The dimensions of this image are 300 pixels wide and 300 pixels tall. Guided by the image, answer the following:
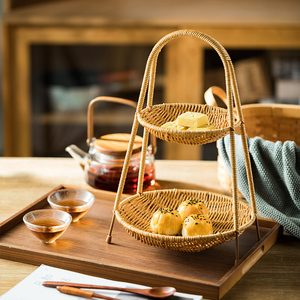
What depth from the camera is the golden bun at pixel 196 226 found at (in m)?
0.98

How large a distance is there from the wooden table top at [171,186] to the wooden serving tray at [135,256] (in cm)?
2

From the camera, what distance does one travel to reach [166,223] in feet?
3.28

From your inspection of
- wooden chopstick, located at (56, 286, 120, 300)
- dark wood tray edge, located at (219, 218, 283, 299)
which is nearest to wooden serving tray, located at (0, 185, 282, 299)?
dark wood tray edge, located at (219, 218, 283, 299)

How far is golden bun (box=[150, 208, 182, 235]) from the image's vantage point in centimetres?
100

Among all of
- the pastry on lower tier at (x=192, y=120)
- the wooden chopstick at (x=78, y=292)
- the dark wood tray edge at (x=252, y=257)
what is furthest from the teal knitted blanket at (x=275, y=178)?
the wooden chopstick at (x=78, y=292)

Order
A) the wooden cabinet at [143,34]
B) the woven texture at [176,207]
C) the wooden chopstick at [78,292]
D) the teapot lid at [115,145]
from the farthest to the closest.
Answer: the wooden cabinet at [143,34] → the teapot lid at [115,145] → the woven texture at [176,207] → the wooden chopstick at [78,292]

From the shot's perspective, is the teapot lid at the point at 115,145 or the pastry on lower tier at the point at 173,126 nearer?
the pastry on lower tier at the point at 173,126

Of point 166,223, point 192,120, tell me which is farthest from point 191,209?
point 192,120

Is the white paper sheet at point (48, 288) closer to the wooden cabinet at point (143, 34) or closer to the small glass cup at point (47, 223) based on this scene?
the small glass cup at point (47, 223)

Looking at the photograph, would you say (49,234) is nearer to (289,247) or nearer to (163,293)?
(163,293)

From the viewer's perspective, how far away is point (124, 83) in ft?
10.2

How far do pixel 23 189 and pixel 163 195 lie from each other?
1.51ft

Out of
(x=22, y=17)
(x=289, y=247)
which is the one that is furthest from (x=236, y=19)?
(x=289, y=247)

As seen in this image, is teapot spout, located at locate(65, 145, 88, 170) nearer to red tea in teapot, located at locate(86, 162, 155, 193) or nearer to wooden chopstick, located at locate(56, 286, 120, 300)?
red tea in teapot, located at locate(86, 162, 155, 193)
